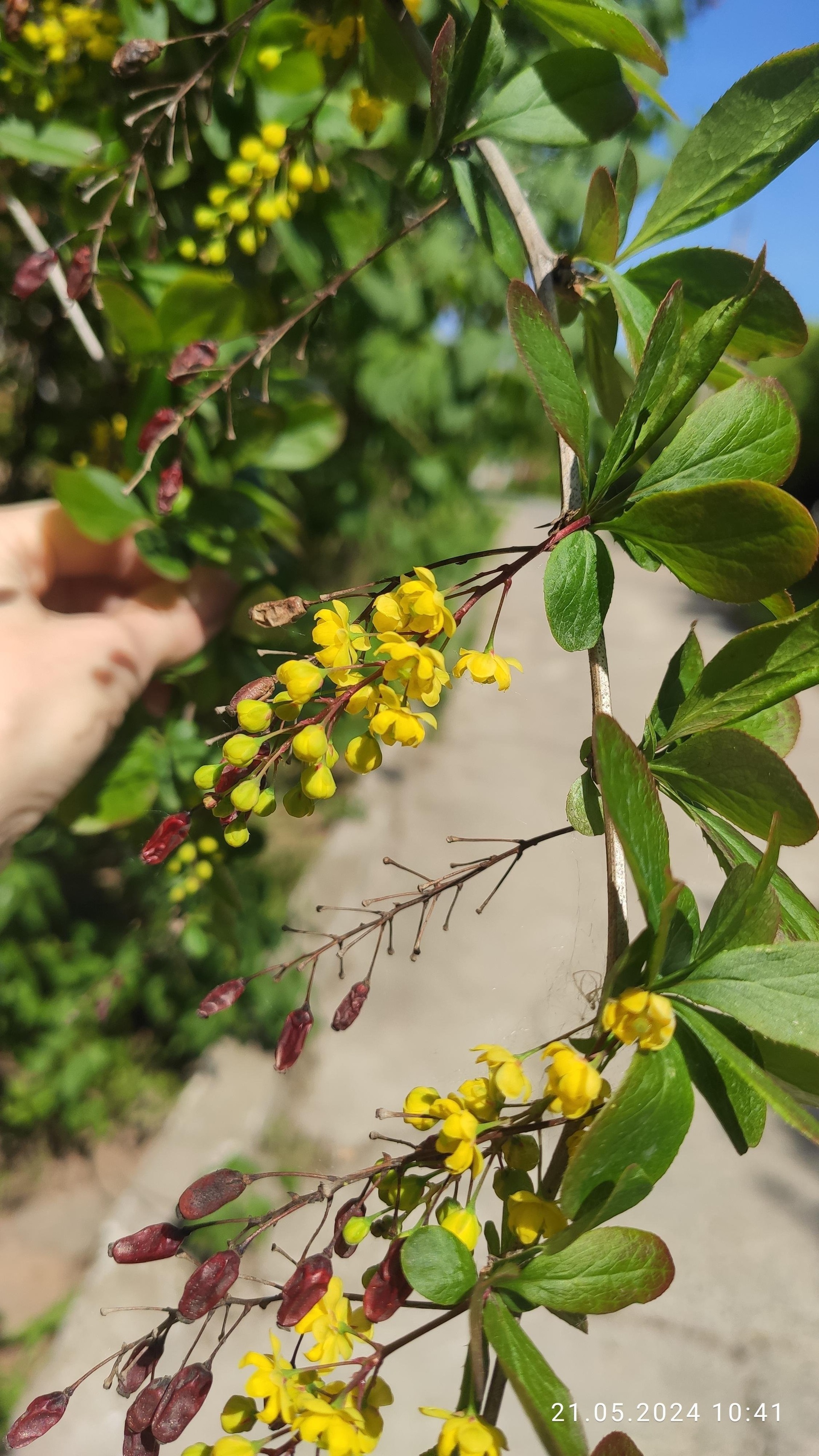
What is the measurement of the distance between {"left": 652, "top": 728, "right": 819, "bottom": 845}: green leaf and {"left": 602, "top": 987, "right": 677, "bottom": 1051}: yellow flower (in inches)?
3.1

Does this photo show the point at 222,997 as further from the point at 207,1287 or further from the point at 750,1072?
the point at 750,1072

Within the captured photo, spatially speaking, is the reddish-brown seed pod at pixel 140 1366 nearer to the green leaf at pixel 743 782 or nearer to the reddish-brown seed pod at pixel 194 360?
the green leaf at pixel 743 782

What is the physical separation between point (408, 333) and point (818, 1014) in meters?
1.02

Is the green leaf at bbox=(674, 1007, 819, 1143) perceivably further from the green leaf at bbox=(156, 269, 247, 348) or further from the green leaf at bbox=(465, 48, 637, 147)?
the green leaf at bbox=(156, 269, 247, 348)

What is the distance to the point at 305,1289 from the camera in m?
0.34

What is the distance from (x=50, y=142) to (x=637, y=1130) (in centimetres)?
88

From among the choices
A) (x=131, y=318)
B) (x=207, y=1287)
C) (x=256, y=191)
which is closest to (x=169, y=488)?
(x=131, y=318)

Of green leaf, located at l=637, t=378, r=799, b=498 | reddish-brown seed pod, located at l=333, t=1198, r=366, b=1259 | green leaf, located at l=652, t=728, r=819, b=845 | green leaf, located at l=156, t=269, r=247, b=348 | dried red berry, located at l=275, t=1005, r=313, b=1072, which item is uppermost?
green leaf, located at l=156, t=269, r=247, b=348

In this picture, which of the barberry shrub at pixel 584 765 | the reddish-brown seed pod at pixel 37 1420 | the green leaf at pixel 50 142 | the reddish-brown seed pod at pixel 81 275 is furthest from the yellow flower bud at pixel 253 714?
the green leaf at pixel 50 142

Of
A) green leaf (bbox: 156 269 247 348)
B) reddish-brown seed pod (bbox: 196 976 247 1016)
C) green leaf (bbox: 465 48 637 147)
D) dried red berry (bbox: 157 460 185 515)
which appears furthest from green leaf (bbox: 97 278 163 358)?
reddish-brown seed pod (bbox: 196 976 247 1016)

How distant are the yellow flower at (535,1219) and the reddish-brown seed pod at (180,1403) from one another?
0.17 m

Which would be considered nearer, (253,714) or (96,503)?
(253,714)

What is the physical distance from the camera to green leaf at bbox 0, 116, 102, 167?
0.72 metres

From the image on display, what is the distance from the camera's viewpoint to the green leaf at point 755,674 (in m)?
0.31
